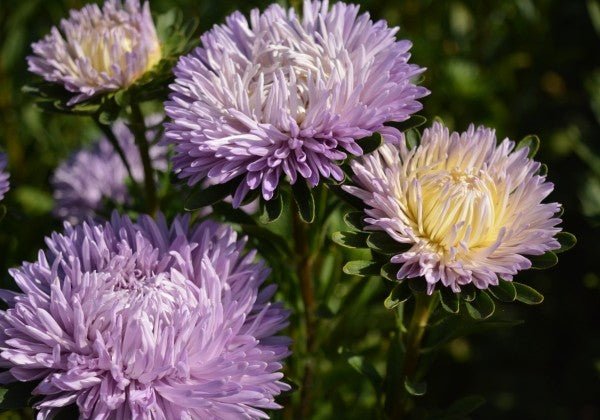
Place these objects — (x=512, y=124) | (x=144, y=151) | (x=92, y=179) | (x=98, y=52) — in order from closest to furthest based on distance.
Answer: (x=98, y=52) → (x=144, y=151) → (x=92, y=179) → (x=512, y=124)

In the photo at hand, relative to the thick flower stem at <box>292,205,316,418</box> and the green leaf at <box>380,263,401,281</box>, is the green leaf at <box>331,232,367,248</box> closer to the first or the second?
the green leaf at <box>380,263,401,281</box>

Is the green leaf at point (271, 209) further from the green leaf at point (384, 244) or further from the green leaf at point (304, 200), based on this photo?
the green leaf at point (384, 244)

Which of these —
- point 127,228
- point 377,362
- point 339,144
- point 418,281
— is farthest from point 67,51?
point 377,362

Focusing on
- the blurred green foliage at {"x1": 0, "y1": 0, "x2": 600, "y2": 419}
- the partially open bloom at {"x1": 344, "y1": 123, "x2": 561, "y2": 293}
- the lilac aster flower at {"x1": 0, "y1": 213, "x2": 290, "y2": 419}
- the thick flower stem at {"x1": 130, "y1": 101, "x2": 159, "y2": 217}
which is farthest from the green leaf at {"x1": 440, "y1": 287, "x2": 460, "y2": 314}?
the blurred green foliage at {"x1": 0, "y1": 0, "x2": 600, "y2": 419}

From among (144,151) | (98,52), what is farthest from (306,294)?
(98,52)

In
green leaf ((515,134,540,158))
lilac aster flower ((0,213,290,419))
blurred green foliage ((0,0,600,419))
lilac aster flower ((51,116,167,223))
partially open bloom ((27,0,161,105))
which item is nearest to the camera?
lilac aster flower ((0,213,290,419))

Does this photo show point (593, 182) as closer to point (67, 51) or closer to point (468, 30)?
point (468, 30)

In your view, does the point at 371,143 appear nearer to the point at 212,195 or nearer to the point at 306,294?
the point at 212,195
